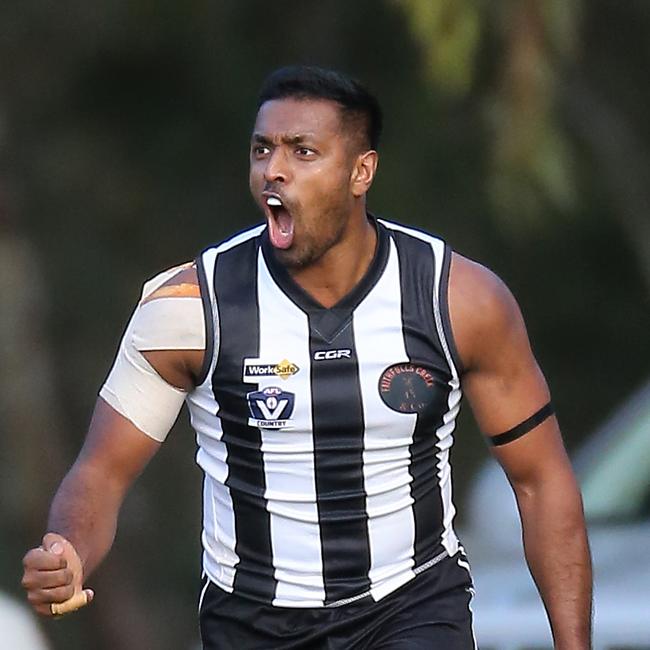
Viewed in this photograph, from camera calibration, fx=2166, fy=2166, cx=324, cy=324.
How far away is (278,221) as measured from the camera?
5.13 meters

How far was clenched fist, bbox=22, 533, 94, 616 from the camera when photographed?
15.1ft

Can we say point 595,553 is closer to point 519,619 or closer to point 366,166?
point 519,619

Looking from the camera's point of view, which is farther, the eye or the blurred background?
the blurred background

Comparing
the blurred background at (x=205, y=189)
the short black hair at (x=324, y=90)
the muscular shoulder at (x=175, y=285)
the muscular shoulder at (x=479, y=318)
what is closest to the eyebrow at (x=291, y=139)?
the short black hair at (x=324, y=90)

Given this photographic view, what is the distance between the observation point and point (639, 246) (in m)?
11.2

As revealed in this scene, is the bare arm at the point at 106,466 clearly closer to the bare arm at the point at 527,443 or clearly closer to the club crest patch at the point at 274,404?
the club crest patch at the point at 274,404

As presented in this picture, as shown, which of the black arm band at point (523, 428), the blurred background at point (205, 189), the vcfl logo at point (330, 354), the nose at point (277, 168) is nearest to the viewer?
the nose at point (277, 168)

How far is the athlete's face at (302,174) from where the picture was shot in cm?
509

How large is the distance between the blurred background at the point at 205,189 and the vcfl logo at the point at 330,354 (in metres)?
3.21

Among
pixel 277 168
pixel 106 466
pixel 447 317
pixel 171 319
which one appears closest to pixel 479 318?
pixel 447 317

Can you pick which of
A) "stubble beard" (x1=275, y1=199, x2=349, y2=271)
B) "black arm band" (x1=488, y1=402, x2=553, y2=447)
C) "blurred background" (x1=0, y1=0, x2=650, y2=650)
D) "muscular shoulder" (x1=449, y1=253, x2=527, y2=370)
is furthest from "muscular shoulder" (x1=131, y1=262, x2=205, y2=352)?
"blurred background" (x1=0, y1=0, x2=650, y2=650)

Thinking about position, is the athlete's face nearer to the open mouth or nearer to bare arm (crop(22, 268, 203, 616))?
the open mouth

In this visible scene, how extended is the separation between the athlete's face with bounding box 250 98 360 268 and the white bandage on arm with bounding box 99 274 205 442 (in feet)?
0.88

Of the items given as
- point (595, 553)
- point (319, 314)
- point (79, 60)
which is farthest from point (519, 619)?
point (79, 60)
